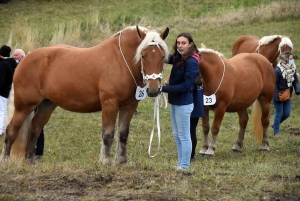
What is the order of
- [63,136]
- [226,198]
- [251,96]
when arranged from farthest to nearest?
[63,136] < [251,96] < [226,198]

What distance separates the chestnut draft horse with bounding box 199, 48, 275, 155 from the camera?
9375mm

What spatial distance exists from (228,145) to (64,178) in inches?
206

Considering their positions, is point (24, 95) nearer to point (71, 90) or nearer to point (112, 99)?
point (71, 90)

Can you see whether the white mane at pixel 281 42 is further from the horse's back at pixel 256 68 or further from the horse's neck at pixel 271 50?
the horse's back at pixel 256 68

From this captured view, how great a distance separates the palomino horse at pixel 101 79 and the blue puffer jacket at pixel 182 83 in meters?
0.19

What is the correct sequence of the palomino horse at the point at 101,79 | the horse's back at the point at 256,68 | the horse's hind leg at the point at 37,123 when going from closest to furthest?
the palomino horse at the point at 101,79 < the horse's hind leg at the point at 37,123 < the horse's back at the point at 256,68

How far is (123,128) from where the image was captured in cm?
792

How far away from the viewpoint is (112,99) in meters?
7.52

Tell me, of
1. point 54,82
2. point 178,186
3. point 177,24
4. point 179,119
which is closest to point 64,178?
point 178,186

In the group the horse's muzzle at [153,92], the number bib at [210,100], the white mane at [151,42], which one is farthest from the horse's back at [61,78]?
the number bib at [210,100]

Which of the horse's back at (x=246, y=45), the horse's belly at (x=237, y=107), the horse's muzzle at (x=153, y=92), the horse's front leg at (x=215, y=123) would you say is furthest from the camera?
the horse's back at (x=246, y=45)

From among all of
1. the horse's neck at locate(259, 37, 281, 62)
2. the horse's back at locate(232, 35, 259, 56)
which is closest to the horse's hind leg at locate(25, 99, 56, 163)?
the horse's neck at locate(259, 37, 281, 62)

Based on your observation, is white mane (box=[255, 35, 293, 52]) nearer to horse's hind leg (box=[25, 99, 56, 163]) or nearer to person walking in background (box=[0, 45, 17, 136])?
person walking in background (box=[0, 45, 17, 136])

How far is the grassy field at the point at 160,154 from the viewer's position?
18.8ft
